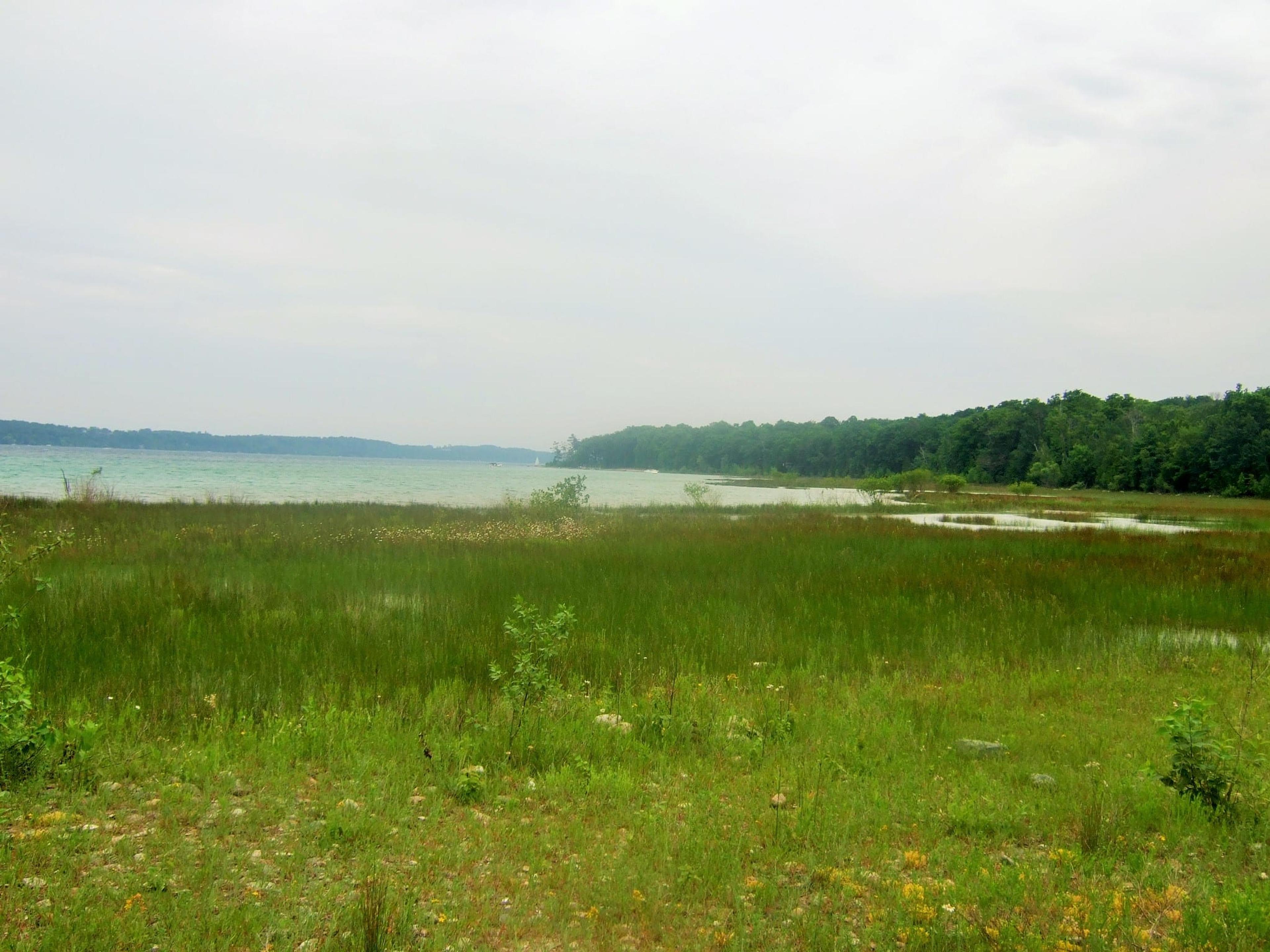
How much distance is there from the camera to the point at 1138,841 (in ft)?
15.3

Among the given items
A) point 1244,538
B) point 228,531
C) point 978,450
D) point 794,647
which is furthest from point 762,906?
point 978,450

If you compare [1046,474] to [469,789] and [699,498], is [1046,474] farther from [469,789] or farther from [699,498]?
[469,789]

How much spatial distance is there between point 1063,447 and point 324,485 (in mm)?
80726

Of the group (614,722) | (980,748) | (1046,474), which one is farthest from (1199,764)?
(1046,474)

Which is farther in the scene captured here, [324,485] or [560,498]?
[324,485]

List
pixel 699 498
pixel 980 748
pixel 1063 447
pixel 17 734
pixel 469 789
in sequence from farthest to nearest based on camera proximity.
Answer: pixel 1063 447
pixel 699 498
pixel 980 748
pixel 469 789
pixel 17 734

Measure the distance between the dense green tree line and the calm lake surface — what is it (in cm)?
2687

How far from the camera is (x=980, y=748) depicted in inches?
246

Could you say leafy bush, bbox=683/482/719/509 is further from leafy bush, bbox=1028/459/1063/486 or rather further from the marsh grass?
leafy bush, bbox=1028/459/1063/486

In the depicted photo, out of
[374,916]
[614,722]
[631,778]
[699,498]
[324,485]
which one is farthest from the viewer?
[324,485]

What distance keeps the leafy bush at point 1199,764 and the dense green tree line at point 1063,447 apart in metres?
71.1

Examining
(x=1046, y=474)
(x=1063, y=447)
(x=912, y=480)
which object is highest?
(x=1063, y=447)

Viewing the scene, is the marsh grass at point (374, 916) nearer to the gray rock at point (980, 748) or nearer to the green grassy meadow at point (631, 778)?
the green grassy meadow at point (631, 778)

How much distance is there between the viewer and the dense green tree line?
63719mm
